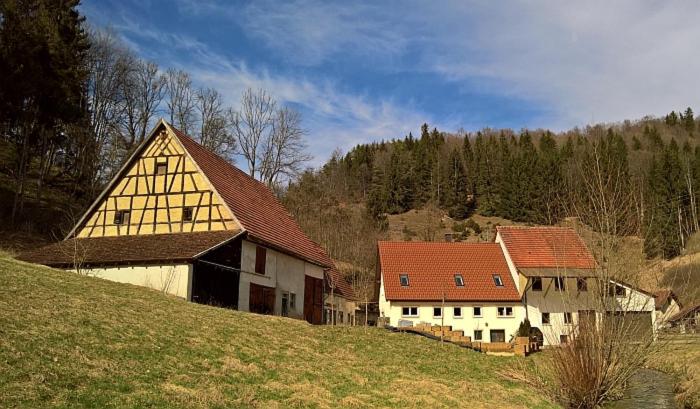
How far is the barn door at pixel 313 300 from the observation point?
34.3 meters

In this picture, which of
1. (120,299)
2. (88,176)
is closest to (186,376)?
(120,299)

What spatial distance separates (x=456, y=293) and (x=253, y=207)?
1792 centimetres

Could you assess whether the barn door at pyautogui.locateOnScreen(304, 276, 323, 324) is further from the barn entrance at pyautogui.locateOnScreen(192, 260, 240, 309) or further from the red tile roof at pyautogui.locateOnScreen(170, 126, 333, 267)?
the barn entrance at pyautogui.locateOnScreen(192, 260, 240, 309)

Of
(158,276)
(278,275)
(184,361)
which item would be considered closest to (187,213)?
(158,276)

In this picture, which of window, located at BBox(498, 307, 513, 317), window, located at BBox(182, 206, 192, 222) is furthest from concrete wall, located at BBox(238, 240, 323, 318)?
window, located at BBox(498, 307, 513, 317)

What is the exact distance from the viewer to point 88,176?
155ft

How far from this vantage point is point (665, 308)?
574 inches

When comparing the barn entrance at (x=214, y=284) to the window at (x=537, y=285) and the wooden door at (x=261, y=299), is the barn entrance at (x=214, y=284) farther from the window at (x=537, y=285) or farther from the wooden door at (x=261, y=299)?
the window at (x=537, y=285)

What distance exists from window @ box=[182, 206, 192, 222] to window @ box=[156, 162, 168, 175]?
8.42 feet

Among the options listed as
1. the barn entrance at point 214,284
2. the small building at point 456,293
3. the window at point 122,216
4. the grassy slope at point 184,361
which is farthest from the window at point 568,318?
the small building at point 456,293

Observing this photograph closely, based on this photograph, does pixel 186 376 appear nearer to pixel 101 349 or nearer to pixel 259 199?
pixel 101 349

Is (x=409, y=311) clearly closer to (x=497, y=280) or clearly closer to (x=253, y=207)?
(x=497, y=280)

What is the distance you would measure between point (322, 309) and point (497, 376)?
Answer: 18833 millimetres

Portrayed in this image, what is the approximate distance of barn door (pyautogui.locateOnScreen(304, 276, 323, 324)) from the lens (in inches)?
1351
